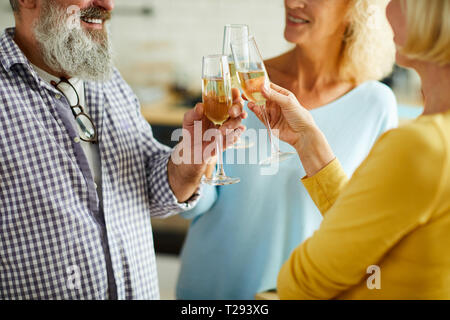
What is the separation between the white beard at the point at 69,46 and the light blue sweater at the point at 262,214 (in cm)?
38

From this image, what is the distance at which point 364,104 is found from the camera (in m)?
1.18

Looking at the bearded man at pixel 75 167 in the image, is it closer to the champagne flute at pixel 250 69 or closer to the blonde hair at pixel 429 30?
the champagne flute at pixel 250 69

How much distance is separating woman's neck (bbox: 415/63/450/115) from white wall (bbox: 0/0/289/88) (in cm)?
265

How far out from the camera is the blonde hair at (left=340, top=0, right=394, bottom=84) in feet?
3.53

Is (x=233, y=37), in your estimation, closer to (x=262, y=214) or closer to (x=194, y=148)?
(x=194, y=148)

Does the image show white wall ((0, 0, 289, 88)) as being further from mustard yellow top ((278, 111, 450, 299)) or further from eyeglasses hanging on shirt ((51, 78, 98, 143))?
mustard yellow top ((278, 111, 450, 299))

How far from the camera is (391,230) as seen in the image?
679mm

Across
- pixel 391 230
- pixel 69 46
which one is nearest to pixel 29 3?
pixel 69 46

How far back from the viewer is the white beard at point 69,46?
3.48 ft

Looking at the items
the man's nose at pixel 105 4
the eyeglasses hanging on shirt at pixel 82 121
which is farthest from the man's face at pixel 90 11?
the eyeglasses hanging on shirt at pixel 82 121

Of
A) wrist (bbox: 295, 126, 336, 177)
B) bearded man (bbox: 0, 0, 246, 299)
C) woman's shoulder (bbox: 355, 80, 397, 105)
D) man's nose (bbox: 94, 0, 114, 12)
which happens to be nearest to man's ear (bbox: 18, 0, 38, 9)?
bearded man (bbox: 0, 0, 246, 299)

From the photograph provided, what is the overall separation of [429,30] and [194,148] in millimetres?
622
